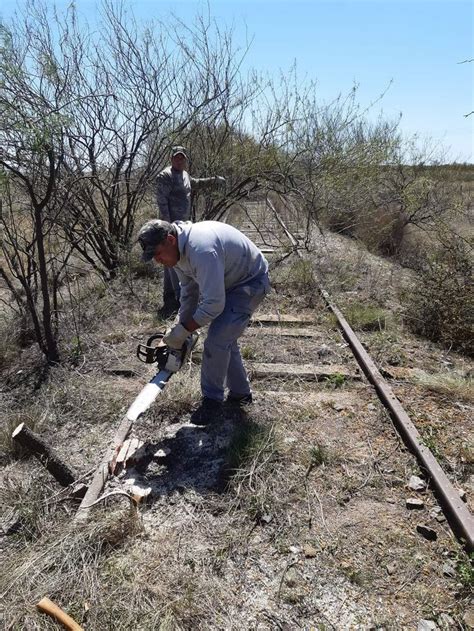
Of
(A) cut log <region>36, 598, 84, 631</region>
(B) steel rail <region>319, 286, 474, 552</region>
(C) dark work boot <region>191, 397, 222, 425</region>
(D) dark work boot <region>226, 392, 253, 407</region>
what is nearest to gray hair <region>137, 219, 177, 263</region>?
(C) dark work boot <region>191, 397, 222, 425</region>

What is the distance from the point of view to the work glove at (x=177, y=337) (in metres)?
3.72

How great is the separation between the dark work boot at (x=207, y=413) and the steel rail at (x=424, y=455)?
60.6 inches

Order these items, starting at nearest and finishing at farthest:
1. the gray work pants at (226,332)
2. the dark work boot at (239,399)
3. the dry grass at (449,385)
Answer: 1. the gray work pants at (226,332)
2. the dark work boot at (239,399)
3. the dry grass at (449,385)

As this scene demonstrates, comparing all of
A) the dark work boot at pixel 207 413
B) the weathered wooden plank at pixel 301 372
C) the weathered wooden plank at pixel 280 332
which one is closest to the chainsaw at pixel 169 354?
the dark work boot at pixel 207 413

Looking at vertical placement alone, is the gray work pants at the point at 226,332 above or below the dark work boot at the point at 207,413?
above

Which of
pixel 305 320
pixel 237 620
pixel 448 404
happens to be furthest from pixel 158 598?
pixel 305 320

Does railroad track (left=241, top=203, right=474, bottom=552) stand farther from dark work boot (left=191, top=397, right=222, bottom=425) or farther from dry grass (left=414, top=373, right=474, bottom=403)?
dark work boot (left=191, top=397, right=222, bottom=425)

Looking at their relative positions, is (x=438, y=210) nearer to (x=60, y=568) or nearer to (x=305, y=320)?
(x=305, y=320)

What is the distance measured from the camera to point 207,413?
169 inches

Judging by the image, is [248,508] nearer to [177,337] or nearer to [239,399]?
[177,337]

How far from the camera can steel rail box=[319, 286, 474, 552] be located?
304 centimetres

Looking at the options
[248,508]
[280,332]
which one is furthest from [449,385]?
[248,508]

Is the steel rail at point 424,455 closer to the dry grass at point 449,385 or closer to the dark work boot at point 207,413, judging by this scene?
the dry grass at point 449,385

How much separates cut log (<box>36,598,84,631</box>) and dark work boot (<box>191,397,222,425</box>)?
199cm
